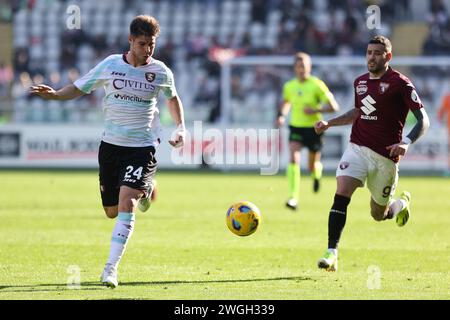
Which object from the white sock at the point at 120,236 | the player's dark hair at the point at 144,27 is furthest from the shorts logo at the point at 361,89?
the white sock at the point at 120,236

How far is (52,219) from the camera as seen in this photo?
1558cm

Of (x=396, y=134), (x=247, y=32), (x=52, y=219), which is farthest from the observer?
(x=247, y=32)

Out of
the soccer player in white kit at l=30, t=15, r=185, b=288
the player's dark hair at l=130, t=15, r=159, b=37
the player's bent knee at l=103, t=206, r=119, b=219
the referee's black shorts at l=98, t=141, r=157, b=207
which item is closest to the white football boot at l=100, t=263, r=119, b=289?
the soccer player in white kit at l=30, t=15, r=185, b=288

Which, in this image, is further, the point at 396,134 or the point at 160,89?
the point at 396,134

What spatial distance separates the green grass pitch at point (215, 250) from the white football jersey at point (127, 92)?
1.35 m

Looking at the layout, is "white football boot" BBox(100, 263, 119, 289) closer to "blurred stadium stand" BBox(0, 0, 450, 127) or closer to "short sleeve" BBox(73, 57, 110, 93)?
"short sleeve" BBox(73, 57, 110, 93)

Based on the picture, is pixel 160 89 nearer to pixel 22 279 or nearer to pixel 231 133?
pixel 22 279

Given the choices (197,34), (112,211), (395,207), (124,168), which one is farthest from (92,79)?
(197,34)

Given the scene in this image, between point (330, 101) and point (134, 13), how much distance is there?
2094cm

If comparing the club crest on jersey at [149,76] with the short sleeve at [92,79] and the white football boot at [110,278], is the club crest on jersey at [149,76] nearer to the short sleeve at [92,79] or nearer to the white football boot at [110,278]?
the short sleeve at [92,79]

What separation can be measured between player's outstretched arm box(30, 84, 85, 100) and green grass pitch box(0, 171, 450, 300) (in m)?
1.67

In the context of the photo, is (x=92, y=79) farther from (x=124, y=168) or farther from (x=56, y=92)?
(x=124, y=168)

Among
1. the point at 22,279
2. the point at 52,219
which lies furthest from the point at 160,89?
the point at 52,219
